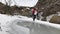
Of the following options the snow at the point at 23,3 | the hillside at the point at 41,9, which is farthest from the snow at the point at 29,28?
the snow at the point at 23,3

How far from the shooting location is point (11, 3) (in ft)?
129

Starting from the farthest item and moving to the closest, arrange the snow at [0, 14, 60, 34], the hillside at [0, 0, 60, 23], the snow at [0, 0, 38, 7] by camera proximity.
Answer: the snow at [0, 0, 38, 7], the hillside at [0, 0, 60, 23], the snow at [0, 14, 60, 34]

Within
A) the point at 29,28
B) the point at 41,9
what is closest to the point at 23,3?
the point at 41,9

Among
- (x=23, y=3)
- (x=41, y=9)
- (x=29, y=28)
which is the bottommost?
(x=29, y=28)

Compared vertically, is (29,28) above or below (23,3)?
below

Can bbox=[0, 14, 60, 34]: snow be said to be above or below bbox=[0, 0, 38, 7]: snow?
below

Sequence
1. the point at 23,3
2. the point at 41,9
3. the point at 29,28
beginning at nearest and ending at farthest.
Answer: the point at 29,28 < the point at 41,9 < the point at 23,3

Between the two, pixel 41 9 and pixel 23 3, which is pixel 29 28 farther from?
pixel 23 3

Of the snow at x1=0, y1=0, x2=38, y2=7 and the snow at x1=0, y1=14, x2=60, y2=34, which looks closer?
the snow at x1=0, y1=14, x2=60, y2=34

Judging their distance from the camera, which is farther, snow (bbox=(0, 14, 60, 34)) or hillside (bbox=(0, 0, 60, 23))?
hillside (bbox=(0, 0, 60, 23))

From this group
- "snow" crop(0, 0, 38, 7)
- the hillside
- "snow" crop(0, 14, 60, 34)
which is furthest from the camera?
"snow" crop(0, 0, 38, 7)

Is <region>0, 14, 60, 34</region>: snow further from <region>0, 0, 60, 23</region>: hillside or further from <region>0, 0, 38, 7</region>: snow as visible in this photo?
<region>0, 0, 38, 7</region>: snow

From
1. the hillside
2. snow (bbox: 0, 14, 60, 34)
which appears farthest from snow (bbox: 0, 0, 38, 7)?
snow (bbox: 0, 14, 60, 34)

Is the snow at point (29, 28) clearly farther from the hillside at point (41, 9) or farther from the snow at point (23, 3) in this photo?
the snow at point (23, 3)
